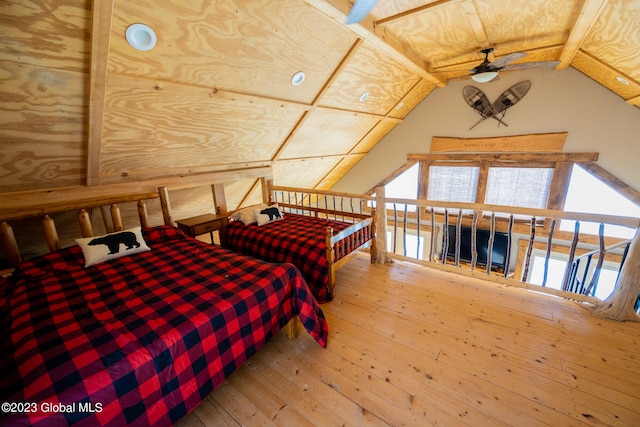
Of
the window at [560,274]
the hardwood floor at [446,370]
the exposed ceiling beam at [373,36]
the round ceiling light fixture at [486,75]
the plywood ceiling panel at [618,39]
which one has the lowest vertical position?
the window at [560,274]

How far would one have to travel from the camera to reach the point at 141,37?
1528 millimetres

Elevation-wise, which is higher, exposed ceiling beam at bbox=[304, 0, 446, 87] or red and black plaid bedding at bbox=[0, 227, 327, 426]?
exposed ceiling beam at bbox=[304, 0, 446, 87]

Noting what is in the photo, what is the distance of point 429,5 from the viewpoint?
195 centimetres

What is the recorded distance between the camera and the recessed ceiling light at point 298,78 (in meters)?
2.44

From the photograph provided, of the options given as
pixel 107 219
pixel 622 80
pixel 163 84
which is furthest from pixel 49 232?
pixel 622 80

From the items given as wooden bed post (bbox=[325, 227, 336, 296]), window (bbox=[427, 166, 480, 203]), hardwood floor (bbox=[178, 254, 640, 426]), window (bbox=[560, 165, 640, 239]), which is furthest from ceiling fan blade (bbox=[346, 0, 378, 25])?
window (bbox=[560, 165, 640, 239])

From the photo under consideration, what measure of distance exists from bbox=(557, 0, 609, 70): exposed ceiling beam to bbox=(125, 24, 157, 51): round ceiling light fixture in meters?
2.88

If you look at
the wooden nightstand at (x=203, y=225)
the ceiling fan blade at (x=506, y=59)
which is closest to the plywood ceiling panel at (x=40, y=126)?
the wooden nightstand at (x=203, y=225)

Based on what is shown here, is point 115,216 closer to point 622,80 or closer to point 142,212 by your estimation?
point 142,212

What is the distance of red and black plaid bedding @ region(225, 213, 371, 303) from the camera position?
2.37 meters

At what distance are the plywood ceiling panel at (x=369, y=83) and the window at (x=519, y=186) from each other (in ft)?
7.33

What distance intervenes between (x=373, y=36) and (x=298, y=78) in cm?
75

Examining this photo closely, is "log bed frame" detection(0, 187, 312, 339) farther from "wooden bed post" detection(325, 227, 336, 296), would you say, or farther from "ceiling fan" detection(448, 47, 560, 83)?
"ceiling fan" detection(448, 47, 560, 83)

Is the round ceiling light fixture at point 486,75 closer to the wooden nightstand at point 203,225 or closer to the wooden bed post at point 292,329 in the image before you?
the wooden bed post at point 292,329
